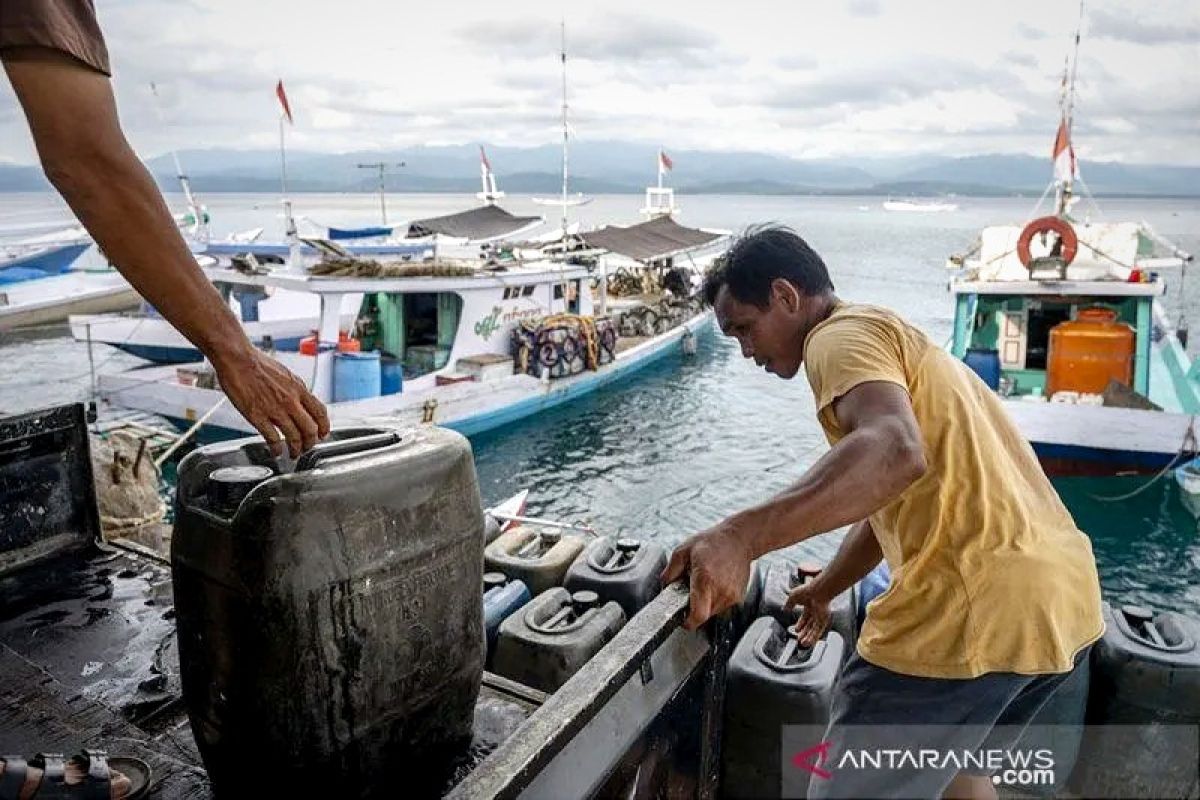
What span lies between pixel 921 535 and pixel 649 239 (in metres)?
20.7

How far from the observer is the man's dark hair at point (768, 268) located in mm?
2207

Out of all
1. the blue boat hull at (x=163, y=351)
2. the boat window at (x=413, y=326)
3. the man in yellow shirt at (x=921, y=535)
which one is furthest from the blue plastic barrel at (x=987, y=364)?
the blue boat hull at (x=163, y=351)

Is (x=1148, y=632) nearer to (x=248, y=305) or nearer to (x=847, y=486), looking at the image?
(x=847, y=486)

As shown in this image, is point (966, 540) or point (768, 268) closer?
point (966, 540)

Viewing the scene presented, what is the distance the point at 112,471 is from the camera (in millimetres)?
5895

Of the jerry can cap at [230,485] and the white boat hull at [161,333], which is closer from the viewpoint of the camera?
the jerry can cap at [230,485]

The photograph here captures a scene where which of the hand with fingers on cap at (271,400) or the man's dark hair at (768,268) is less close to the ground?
the man's dark hair at (768,268)

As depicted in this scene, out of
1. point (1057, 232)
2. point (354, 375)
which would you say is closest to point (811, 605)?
point (354, 375)

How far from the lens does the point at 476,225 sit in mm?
25469

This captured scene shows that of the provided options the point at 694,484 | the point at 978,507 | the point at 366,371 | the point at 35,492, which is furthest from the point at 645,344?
the point at 978,507

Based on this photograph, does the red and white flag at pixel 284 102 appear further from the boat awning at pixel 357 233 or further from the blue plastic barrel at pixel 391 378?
the boat awning at pixel 357 233

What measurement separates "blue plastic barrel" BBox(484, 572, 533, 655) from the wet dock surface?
1.61 m

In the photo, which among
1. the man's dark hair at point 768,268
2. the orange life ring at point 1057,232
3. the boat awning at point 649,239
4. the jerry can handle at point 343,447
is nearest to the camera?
the jerry can handle at point 343,447

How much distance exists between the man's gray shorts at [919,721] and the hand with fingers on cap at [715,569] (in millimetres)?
663
